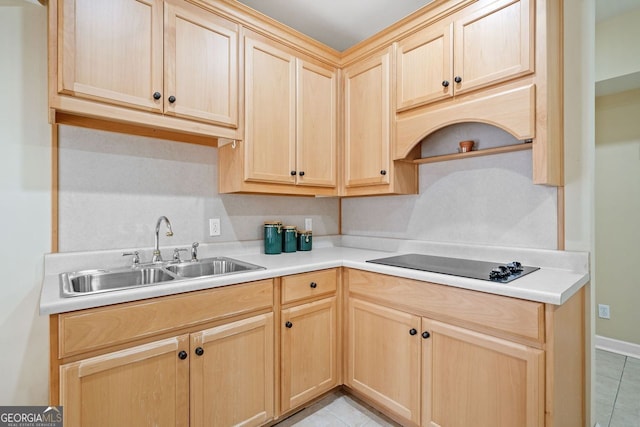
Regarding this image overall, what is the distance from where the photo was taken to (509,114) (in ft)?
5.03

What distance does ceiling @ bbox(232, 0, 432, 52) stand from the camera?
2.03m

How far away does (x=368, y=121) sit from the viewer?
2244 mm

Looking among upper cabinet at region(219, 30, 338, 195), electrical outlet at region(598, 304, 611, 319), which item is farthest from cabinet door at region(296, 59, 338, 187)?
electrical outlet at region(598, 304, 611, 319)

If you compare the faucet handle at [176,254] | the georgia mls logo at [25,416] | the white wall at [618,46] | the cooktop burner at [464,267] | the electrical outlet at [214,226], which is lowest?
the georgia mls logo at [25,416]

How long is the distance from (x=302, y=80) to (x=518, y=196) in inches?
62.2

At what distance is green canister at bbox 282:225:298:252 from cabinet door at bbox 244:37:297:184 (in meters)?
0.43

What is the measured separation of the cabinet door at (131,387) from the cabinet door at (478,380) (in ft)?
3.87

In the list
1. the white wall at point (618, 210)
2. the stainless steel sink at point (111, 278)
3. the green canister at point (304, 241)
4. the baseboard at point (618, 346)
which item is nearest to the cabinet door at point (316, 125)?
the green canister at point (304, 241)

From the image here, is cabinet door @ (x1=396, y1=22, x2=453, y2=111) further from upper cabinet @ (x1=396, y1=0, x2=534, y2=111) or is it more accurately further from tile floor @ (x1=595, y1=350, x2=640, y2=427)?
tile floor @ (x1=595, y1=350, x2=640, y2=427)

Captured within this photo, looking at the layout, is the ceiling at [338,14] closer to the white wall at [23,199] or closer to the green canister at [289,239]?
the white wall at [23,199]

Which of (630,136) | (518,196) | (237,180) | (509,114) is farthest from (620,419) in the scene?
(237,180)

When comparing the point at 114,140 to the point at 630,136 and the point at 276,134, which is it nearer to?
the point at 276,134

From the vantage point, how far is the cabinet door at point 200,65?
161cm

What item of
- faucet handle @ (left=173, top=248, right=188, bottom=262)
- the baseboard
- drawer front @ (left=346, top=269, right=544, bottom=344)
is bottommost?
the baseboard
